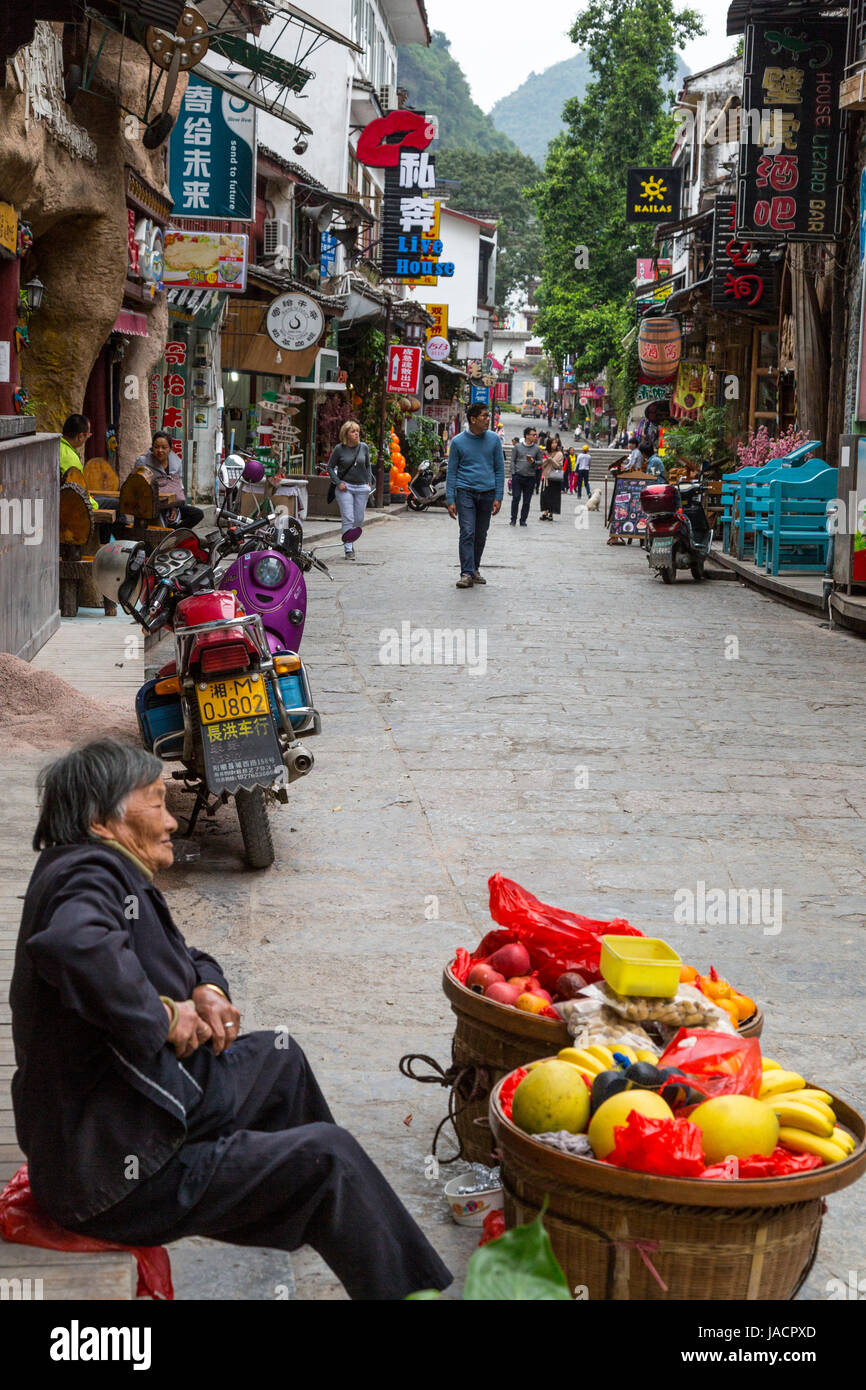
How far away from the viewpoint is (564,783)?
7914 millimetres

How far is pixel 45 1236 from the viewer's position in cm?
282

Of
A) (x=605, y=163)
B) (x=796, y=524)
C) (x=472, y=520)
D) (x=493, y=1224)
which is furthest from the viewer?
(x=605, y=163)

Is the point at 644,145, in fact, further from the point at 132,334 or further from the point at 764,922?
the point at 764,922

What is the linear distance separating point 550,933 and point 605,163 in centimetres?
5535

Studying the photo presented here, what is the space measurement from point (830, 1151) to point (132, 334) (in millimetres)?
16561

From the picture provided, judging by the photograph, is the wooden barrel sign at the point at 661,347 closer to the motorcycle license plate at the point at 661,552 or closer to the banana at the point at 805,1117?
the motorcycle license plate at the point at 661,552

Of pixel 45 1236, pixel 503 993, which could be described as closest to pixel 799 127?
pixel 503 993

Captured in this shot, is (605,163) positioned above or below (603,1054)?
above

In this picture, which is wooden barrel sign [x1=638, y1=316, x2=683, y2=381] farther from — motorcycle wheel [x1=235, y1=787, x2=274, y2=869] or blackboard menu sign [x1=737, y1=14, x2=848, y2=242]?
motorcycle wheel [x1=235, y1=787, x2=274, y2=869]

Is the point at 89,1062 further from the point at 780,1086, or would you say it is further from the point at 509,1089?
the point at 780,1086

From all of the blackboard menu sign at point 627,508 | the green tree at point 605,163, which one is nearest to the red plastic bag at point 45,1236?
the blackboard menu sign at point 627,508

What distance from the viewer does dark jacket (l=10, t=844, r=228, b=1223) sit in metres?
2.66

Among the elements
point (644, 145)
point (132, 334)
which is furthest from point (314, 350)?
point (644, 145)

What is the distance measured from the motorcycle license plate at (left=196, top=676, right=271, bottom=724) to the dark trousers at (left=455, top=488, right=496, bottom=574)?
9.75 meters
